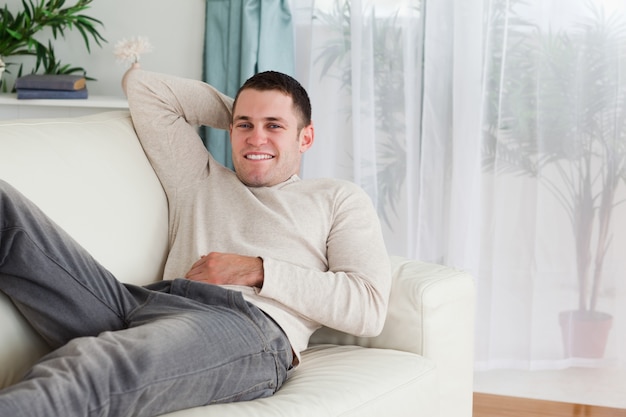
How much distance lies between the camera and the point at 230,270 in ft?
6.53

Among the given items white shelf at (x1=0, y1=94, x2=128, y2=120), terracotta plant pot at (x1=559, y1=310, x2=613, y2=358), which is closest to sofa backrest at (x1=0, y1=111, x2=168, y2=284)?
white shelf at (x1=0, y1=94, x2=128, y2=120)

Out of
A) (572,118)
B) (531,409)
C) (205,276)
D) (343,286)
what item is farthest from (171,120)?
(531,409)

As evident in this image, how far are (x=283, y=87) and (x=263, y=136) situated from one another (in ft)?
0.44

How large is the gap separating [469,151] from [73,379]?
1.89 m

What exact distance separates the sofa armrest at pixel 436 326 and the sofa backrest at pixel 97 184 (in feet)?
1.55

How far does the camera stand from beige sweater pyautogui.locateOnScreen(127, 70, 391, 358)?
6.55ft

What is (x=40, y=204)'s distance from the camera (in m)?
1.91

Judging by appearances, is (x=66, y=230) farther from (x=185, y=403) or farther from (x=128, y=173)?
(x=185, y=403)

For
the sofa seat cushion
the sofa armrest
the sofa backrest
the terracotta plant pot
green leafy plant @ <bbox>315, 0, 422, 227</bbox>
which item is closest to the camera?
the sofa seat cushion

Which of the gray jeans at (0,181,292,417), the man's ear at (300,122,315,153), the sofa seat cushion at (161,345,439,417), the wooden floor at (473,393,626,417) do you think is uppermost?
the man's ear at (300,122,315,153)

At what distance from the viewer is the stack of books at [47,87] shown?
10.7 feet

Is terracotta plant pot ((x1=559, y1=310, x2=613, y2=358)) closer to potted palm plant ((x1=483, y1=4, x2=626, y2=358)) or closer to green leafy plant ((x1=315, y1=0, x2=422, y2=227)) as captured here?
potted palm plant ((x1=483, y1=4, x2=626, y2=358))

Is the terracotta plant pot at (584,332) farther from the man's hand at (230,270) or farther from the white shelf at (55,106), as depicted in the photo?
the white shelf at (55,106)

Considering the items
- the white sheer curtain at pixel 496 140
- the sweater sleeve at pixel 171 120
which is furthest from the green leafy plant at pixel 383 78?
the sweater sleeve at pixel 171 120
